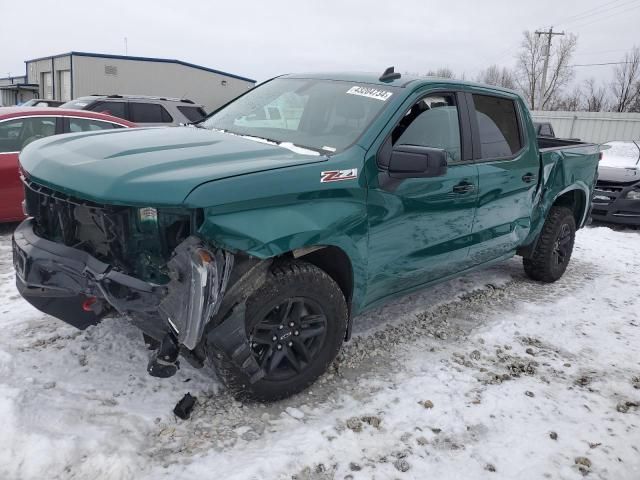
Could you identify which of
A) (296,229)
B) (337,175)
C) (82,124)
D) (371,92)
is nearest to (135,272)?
(296,229)

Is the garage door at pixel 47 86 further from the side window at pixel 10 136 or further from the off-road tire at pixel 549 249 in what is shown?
the off-road tire at pixel 549 249

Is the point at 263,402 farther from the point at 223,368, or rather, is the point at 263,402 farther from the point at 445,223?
the point at 445,223

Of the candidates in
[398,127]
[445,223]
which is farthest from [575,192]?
[398,127]

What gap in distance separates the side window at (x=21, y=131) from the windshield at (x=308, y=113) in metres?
2.96

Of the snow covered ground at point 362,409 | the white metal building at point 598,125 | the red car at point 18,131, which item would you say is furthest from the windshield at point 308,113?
the white metal building at point 598,125

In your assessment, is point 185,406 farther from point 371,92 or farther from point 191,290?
point 371,92

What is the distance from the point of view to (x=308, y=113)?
11.8ft

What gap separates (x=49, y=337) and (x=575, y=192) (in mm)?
5016

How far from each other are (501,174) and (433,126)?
33.0 inches

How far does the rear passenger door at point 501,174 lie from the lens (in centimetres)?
401

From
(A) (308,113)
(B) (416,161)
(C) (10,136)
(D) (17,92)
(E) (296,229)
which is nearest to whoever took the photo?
(E) (296,229)

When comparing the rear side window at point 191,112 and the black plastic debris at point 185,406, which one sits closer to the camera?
the black plastic debris at point 185,406

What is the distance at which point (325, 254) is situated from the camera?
309cm

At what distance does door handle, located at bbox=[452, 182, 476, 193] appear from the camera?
3.69 metres
